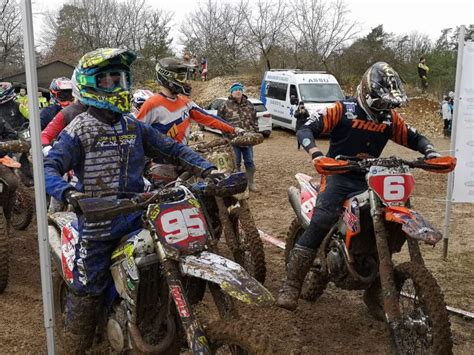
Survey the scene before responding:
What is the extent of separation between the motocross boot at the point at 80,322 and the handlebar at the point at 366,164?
5.63 feet

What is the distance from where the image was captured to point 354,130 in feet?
14.4

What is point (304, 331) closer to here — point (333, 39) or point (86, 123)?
point (86, 123)

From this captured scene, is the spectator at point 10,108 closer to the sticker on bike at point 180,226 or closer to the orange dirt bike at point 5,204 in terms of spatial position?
the orange dirt bike at point 5,204

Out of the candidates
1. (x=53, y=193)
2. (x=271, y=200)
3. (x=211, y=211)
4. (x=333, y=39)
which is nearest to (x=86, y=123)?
(x=53, y=193)

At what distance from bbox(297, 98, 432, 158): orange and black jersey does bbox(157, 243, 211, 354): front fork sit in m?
1.84

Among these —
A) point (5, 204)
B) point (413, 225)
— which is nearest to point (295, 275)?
point (413, 225)

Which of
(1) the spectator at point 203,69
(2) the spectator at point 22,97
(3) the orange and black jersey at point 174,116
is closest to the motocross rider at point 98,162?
(3) the orange and black jersey at point 174,116

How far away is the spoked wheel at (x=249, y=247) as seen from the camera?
16.7 ft

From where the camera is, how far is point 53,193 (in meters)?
2.74

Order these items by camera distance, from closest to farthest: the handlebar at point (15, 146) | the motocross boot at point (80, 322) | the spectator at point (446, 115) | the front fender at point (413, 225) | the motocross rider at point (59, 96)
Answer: the motocross boot at point (80, 322), the front fender at point (413, 225), the handlebar at point (15, 146), the motocross rider at point (59, 96), the spectator at point (446, 115)

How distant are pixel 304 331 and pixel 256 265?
0.90m

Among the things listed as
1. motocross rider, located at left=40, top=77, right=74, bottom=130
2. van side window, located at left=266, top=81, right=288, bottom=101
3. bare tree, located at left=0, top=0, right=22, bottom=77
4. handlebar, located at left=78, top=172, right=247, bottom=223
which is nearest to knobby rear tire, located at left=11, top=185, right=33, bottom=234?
motocross rider, located at left=40, top=77, right=74, bottom=130

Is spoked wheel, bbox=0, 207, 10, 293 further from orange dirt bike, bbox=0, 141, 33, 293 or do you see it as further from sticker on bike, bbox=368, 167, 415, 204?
sticker on bike, bbox=368, 167, 415, 204

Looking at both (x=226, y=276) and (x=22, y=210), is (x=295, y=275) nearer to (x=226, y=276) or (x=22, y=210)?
(x=226, y=276)
